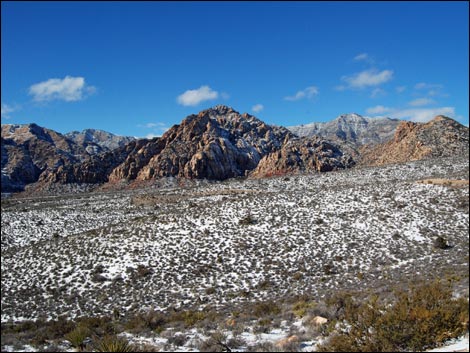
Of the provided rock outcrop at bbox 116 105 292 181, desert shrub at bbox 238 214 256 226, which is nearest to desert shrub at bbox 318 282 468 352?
desert shrub at bbox 238 214 256 226

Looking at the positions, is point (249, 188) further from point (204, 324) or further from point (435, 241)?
point (204, 324)

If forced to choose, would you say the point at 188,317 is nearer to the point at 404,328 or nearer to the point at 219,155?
the point at 404,328

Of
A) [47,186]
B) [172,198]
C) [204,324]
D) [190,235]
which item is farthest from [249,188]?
[47,186]

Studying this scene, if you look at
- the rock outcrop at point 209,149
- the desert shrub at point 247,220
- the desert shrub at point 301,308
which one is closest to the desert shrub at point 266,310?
the desert shrub at point 301,308

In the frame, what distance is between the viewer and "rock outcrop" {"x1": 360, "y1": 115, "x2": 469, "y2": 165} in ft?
217

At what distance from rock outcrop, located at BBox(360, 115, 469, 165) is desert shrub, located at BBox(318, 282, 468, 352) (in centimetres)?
6018

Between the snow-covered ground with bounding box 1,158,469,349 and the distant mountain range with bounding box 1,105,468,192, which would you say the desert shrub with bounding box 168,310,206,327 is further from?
the distant mountain range with bounding box 1,105,468,192

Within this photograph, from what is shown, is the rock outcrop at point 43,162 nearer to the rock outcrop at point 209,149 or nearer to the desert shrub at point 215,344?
the rock outcrop at point 209,149

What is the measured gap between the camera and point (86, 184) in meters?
99.9

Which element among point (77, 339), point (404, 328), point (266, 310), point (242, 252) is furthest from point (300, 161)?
point (404, 328)

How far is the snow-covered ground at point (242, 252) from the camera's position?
57.3ft

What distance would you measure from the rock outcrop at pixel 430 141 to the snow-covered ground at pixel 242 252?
34817 mm

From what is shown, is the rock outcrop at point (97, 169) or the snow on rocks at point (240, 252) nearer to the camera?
the snow on rocks at point (240, 252)

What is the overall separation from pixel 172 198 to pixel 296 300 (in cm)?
3337
